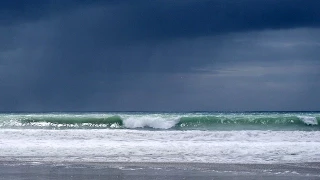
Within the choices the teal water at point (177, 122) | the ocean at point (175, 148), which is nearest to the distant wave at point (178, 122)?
the teal water at point (177, 122)

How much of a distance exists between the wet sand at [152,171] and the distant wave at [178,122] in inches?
615

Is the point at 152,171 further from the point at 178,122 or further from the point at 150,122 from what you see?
the point at 150,122

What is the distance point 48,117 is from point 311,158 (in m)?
20.0

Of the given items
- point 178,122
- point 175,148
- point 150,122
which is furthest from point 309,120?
point 175,148

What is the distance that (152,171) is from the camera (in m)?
10.1

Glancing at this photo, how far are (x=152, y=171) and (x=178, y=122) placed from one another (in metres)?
18.2

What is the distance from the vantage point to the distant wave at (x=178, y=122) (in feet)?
89.6

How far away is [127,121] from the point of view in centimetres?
2922

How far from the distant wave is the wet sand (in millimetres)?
15608

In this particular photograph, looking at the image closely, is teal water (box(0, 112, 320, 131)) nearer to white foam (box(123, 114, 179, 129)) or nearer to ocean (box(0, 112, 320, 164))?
white foam (box(123, 114, 179, 129))

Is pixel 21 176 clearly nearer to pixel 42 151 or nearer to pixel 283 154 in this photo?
pixel 42 151

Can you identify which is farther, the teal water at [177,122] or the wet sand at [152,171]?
the teal water at [177,122]

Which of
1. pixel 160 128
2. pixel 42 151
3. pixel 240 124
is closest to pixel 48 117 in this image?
pixel 160 128

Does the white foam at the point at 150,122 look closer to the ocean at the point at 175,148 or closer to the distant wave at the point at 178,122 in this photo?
the distant wave at the point at 178,122
